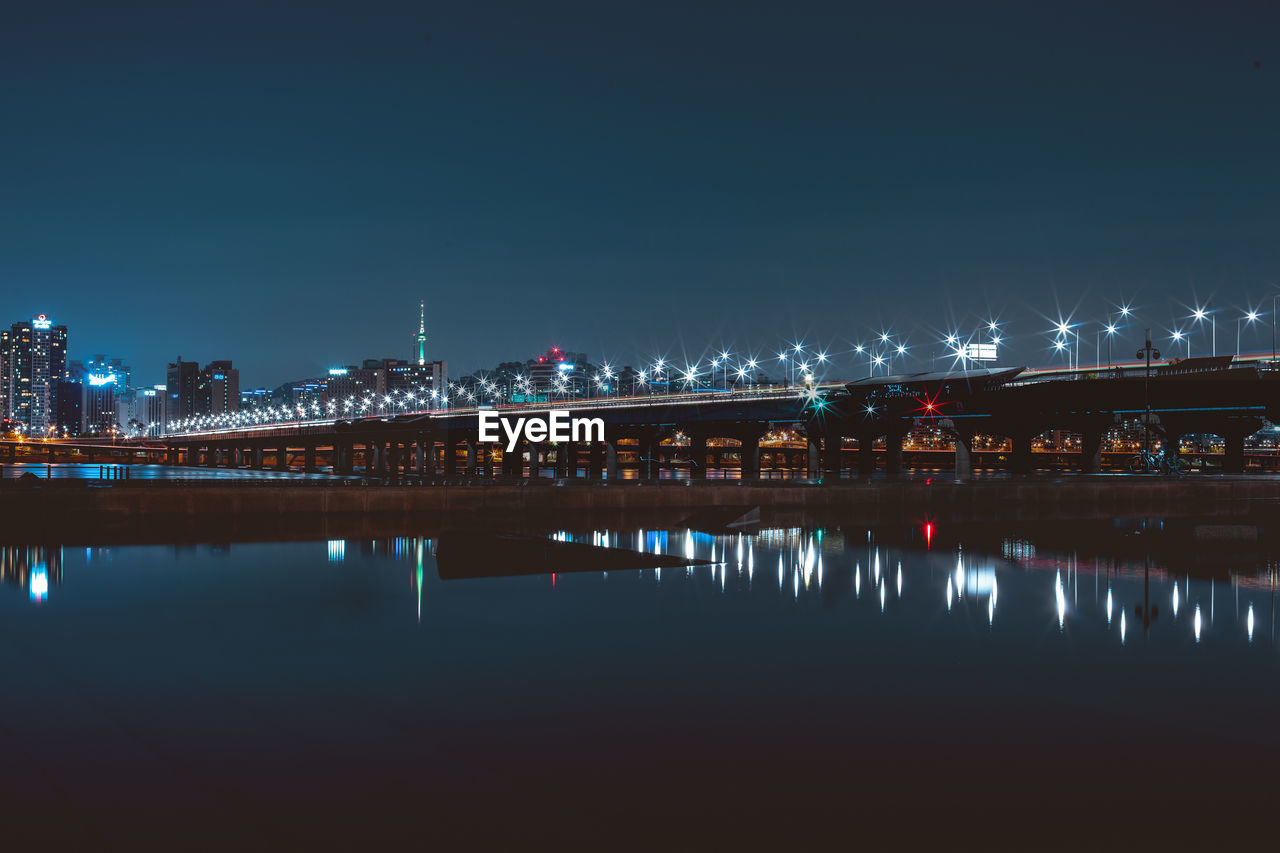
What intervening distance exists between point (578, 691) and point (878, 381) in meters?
93.8

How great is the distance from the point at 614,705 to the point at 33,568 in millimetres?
26640

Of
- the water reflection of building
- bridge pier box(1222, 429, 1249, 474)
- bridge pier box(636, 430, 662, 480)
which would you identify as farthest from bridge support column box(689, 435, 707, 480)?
the water reflection of building

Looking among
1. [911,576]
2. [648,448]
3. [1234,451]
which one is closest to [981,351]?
[1234,451]

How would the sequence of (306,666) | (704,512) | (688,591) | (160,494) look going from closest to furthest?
(306,666) < (688,591) < (160,494) < (704,512)

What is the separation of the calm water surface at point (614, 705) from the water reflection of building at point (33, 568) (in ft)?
1.31

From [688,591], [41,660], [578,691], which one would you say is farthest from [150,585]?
[578,691]

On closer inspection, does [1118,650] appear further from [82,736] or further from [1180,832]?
[82,736]

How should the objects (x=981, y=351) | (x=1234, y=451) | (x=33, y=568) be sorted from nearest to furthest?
(x=33, y=568) < (x=1234, y=451) < (x=981, y=351)

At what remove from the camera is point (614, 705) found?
16.0 metres

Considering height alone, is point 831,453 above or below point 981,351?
below

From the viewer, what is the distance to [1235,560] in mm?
36781

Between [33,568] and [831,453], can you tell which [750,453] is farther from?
[33,568]

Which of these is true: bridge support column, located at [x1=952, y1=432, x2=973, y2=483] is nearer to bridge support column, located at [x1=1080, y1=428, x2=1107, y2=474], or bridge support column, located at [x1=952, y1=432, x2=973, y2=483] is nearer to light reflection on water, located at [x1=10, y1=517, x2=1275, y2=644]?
bridge support column, located at [x1=1080, y1=428, x2=1107, y2=474]

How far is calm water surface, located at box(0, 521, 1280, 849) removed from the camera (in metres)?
11.3
